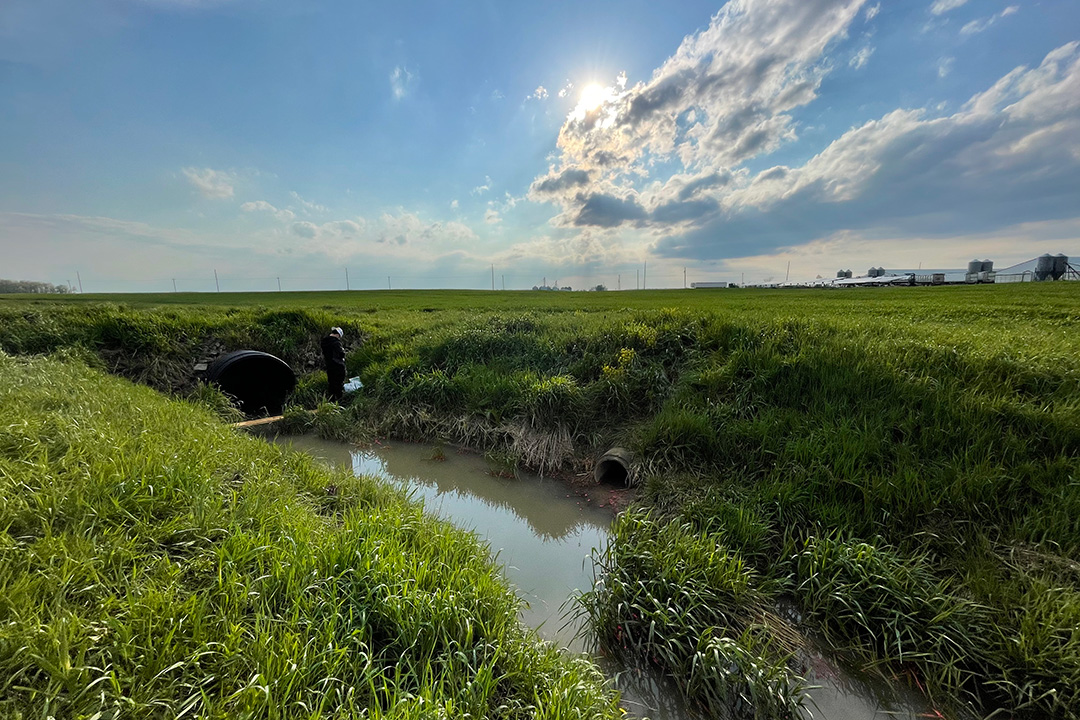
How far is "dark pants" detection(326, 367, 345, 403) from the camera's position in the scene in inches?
321

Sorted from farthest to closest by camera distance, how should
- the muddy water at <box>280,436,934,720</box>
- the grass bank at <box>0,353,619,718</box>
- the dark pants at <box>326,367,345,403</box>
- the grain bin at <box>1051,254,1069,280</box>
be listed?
the grain bin at <box>1051,254,1069,280</box> < the dark pants at <box>326,367,345,403</box> < the muddy water at <box>280,436,934,720</box> < the grass bank at <box>0,353,619,718</box>

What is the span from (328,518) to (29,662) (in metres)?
1.82

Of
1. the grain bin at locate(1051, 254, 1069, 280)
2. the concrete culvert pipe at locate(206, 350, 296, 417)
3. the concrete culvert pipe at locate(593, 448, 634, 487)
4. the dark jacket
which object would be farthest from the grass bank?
the grain bin at locate(1051, 254, 1069, 280)

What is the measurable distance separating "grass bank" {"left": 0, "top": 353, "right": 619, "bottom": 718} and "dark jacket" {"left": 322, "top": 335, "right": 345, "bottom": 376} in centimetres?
458

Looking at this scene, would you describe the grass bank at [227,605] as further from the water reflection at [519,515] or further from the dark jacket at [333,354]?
the dark jacket at [333,354]

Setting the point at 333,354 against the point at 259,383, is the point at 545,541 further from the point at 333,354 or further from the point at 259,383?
the point at 259,383

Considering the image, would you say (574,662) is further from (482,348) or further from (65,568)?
(482,348)

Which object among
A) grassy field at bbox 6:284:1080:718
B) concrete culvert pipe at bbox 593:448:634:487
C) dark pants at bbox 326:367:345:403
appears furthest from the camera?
dark pants at bbox 326:367:345:403

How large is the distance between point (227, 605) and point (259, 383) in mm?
7882

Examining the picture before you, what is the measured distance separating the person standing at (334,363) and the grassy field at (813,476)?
754 mm

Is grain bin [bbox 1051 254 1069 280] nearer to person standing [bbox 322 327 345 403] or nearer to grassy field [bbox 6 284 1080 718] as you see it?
grassy field [bbox 6 284 1080 718]

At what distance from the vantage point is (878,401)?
4.72 metres

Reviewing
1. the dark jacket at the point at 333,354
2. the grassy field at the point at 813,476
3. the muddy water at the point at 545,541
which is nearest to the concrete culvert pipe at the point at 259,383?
the dark jacket at the point at 333,354

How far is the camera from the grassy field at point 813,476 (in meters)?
2.70
